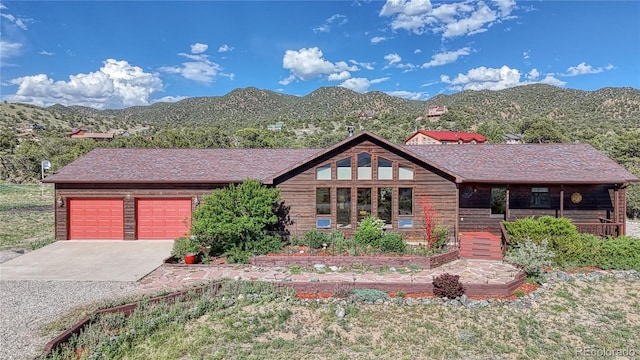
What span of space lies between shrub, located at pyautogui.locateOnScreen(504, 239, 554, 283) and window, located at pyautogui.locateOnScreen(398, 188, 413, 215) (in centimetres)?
385

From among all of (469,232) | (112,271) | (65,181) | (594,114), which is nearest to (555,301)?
(469,232)

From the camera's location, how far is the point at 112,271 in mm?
11375

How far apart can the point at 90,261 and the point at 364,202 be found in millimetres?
10309

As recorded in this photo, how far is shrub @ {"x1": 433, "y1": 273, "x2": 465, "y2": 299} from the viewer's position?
9148 mm

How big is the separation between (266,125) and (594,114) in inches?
2058

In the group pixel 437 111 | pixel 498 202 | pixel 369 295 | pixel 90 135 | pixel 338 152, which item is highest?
pixel 437 111

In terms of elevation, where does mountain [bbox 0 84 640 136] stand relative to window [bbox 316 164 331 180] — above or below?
above

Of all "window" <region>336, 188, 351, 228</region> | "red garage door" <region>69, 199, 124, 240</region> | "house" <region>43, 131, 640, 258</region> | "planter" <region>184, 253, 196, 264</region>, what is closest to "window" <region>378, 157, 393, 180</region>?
"house" <region>43, 131, 640, 258</region>

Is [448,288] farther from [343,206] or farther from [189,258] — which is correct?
[189,258]

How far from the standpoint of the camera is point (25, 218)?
64.3ft

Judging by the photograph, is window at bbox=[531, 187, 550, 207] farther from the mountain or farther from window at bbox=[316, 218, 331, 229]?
the mountain

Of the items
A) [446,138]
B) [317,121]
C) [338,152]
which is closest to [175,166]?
[338,152]

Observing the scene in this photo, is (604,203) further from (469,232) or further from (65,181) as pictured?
(65,181)

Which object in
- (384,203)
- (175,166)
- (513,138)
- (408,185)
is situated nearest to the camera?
(408,185)
